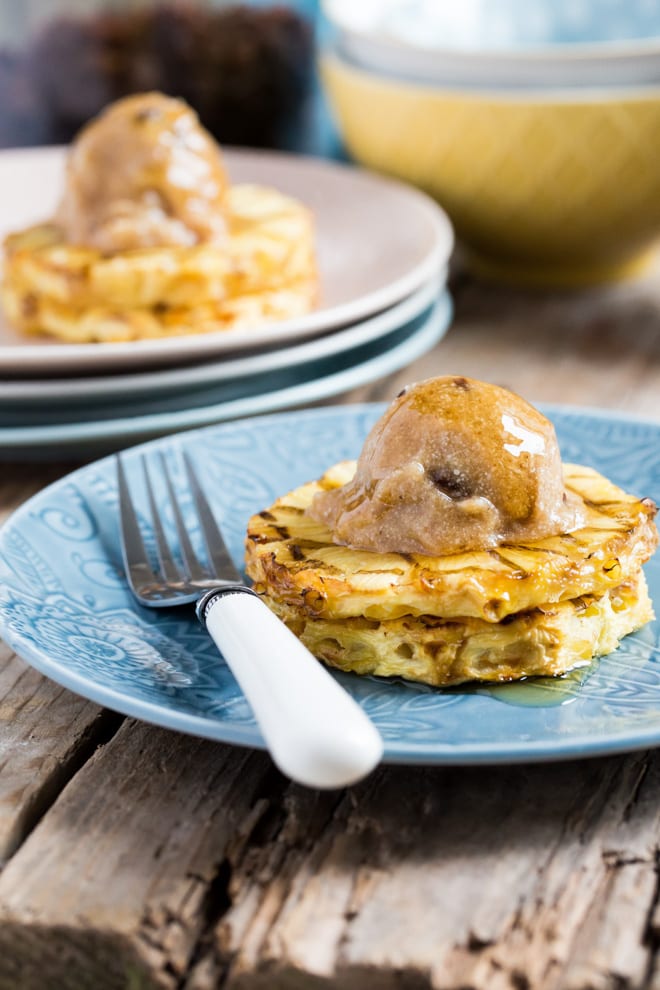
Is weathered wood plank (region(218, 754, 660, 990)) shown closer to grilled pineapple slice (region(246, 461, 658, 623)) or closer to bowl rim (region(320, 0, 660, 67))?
grilled pineapple slice (region(246, 461, 658, 623))

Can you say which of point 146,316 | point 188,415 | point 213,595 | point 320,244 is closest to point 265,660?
point 213,595

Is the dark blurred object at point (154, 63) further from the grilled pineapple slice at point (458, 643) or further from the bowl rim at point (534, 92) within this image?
the grilled pineapple slice at point (458, 643)

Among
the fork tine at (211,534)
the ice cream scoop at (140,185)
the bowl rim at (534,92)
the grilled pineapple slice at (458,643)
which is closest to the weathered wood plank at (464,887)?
the grilled pineapple slice at (458,643)

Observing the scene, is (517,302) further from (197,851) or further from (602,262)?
(197,851)

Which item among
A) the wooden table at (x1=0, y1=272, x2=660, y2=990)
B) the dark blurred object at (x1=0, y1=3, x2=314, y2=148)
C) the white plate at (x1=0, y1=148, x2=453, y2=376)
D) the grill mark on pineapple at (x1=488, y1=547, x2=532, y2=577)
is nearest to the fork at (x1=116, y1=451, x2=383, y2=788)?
the wooden table at (x1=0, y1=272, x2=660, y2=990)

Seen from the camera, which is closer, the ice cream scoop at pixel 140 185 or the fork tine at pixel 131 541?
the fork tine at pixel 131 541

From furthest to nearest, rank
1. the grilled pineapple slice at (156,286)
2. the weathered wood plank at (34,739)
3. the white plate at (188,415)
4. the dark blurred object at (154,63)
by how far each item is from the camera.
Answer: the dark blurred object at (154,63) → the grilled pineapple slice at (156,286) → the white plate at (188,415) → the weathered wood plank at (34,739)

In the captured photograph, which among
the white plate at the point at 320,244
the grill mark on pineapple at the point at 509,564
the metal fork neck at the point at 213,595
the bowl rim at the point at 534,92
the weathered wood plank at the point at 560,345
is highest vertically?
the grill mark on pineapple at the point at 509,564
